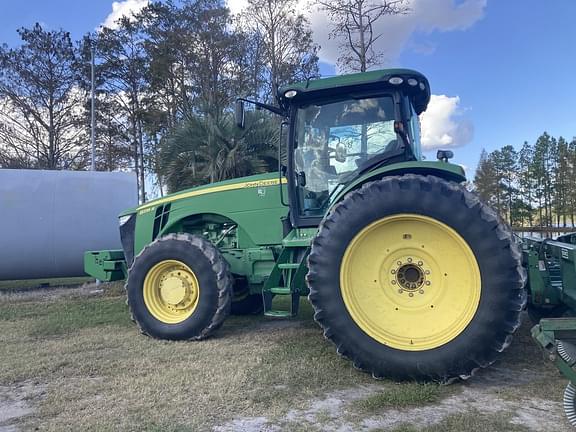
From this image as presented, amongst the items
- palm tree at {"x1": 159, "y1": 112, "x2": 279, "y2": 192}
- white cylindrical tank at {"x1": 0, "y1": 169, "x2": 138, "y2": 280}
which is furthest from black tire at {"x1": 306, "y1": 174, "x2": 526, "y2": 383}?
palm tree at {"x1": 159, "y1": 112, "x2": 279, "y2": 192}

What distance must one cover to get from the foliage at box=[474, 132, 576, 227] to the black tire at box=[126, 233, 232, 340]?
3680cm

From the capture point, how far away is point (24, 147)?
2656 cm

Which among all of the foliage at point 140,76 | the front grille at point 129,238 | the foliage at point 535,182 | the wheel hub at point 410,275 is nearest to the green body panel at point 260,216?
the front grille at point 129,238

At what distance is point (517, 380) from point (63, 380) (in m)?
3.84

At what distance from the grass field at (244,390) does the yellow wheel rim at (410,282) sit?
433 millimetres

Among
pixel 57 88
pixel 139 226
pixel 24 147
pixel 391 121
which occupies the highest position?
A: pixel 57 88

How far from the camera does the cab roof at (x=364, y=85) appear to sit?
4.50m

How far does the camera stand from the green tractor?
12.1 feet

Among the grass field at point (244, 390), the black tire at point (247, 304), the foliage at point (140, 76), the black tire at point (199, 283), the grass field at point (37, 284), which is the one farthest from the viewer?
the foliage at point (140, 76)

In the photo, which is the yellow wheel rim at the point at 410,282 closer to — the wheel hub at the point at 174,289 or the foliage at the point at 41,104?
the wheel hub at the point at 174,289

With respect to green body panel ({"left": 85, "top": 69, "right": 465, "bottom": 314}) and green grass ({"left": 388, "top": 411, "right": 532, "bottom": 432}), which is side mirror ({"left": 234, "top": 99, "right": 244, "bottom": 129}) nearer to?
green body panel ({"left": 85, "top": 69, "right": 465, "bottom": 314})

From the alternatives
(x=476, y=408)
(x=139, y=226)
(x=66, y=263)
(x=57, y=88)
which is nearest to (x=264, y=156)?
(x=66, y=263)

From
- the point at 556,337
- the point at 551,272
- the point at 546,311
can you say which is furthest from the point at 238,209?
the point at 556,337

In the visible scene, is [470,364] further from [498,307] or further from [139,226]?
[139,226]
